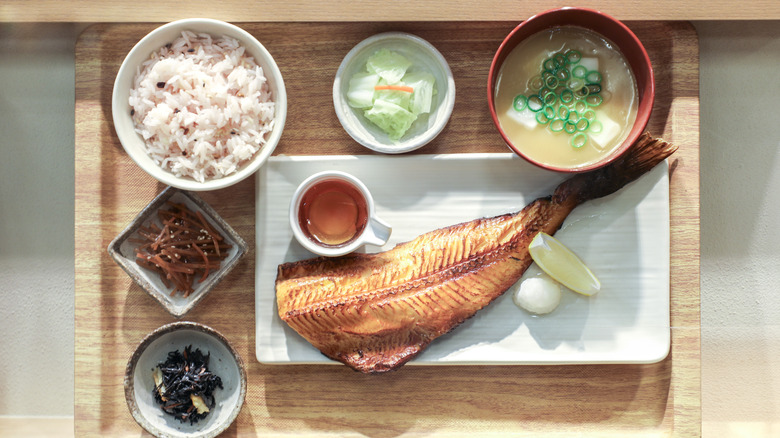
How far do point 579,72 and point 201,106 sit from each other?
110 centimetres

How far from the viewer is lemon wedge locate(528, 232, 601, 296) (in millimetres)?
1788

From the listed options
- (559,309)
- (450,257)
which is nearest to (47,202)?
(450,257)

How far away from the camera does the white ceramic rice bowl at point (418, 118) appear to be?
70.7 inches

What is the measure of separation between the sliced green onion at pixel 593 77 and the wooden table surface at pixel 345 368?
9.8 inches

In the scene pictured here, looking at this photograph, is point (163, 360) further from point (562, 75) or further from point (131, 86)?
point (562, 75)

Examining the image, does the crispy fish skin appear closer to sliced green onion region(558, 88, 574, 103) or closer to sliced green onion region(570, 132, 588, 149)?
sliced green onion region(570, 132, 588, 149)

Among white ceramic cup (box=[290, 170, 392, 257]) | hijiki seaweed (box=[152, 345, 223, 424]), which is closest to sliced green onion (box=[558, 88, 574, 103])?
white ceramic cup (box=[290, 170, 392, 257])

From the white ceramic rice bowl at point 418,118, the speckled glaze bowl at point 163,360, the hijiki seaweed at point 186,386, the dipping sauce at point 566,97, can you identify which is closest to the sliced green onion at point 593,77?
the dipping sauce at point 566,97

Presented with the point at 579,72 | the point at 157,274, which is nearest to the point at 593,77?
the point at 579,72

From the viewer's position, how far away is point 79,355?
1870 millimetres

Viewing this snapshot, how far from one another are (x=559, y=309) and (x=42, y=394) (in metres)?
1.89

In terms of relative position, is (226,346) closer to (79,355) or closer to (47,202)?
(79,355)

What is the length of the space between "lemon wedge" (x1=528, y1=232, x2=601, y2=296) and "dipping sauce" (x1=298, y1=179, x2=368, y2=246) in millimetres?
539

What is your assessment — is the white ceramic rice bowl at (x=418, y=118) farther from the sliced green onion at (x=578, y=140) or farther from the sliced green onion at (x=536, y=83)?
the sliced green onion at (x=578, y=140)
